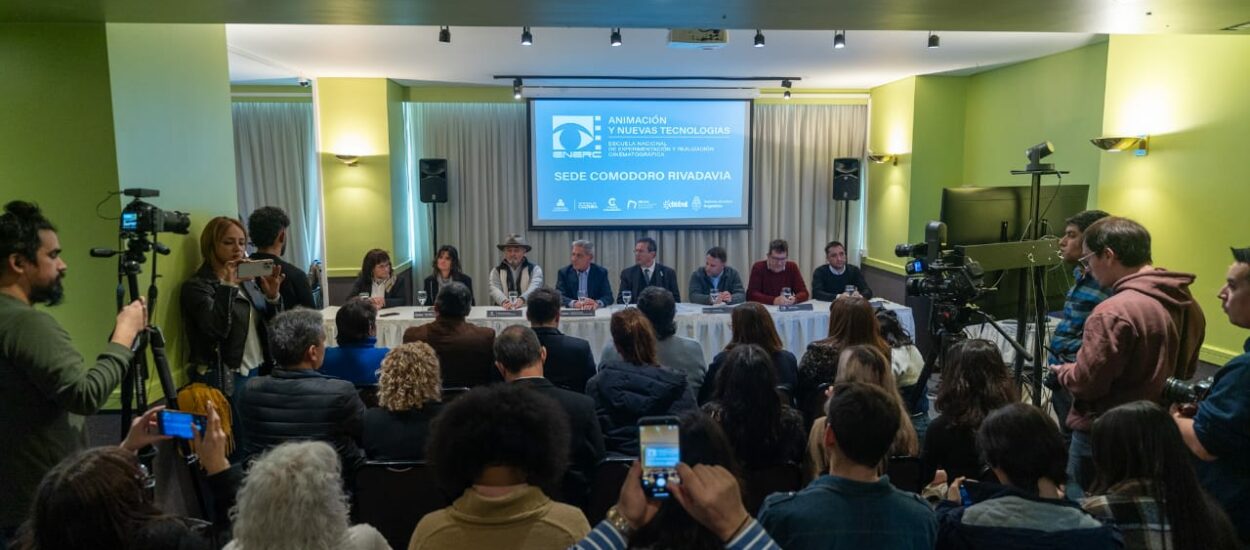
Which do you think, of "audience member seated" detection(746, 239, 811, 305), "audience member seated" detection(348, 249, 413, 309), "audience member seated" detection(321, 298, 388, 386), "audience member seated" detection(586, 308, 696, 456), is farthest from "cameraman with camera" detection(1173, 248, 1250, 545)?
"audience member seated" detection(348, 249, 413, 309)

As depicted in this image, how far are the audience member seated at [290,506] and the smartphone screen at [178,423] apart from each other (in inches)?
16.8

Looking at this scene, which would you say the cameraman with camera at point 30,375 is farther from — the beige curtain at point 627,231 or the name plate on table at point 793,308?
the beige curtain at point 627,231

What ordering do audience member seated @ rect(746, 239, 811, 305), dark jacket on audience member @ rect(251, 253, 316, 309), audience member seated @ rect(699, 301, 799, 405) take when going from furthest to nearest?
1. audience member seated @ rect(746, 239, 811, 305)
2. dark jacket on audience member @ rect(251, 253, 316, 309)
3. audience member seated @ rect(699, 301, 799, 405)

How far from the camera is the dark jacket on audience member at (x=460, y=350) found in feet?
A: 10.8

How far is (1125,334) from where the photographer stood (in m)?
2.52

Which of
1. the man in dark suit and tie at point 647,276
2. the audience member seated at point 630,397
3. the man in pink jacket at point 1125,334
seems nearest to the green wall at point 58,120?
the audience member seated at point 630,397

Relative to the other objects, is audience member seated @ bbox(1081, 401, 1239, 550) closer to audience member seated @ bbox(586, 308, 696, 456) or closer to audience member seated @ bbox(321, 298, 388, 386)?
audience member seated @ bbox(586, 308, 696, 456)

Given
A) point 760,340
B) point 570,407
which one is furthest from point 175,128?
point 760,340

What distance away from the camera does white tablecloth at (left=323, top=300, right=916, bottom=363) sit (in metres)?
4.93

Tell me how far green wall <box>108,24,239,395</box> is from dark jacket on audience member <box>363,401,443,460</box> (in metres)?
1.26

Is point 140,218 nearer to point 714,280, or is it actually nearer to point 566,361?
point 566,361

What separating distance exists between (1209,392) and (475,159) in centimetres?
687

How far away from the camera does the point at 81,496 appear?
1.29m

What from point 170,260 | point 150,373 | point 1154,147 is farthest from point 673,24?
point 1154,147
